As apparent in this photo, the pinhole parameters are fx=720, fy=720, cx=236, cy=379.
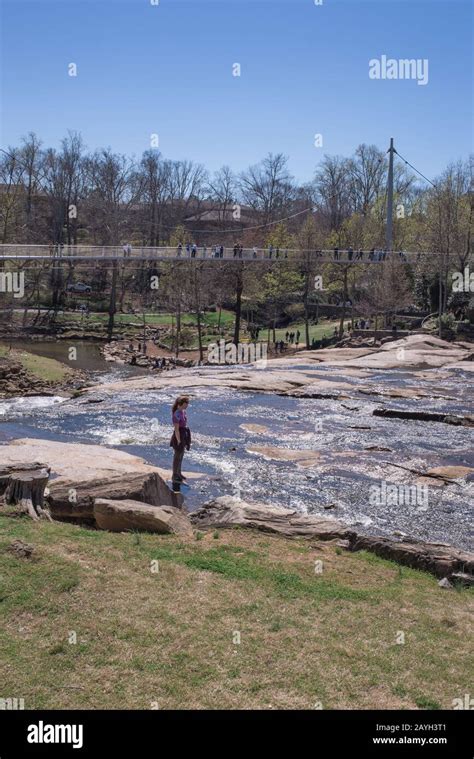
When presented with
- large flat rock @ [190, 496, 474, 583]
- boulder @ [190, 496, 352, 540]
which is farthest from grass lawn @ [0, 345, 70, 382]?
large flat rock @ [190, 496, 474, 583]

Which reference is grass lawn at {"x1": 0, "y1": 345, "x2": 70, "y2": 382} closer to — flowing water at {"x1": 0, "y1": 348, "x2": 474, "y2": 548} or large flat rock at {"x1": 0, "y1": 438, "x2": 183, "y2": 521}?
flowing water at {"x1": 0, "y1": 348, "x2": 474, "y2": 548}

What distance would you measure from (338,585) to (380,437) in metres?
12.2

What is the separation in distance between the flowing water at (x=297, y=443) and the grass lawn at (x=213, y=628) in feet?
13.4

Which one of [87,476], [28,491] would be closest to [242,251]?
[87,476]

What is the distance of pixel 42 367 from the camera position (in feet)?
127

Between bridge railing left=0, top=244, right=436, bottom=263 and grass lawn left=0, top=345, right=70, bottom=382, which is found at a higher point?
bridge railing left=0, top=244, right=436, bottom=263

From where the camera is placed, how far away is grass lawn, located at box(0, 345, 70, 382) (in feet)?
122

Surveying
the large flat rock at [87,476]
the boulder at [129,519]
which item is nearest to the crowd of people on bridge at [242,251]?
the large flat rock at [87,476]

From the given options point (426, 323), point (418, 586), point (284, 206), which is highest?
point (284, 206)

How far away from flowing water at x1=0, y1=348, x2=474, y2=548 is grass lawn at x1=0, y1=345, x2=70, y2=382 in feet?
26.4

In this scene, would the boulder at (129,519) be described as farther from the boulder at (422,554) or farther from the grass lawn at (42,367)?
the grass lawn at (42,367)

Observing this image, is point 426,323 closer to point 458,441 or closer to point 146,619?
point 458,441
